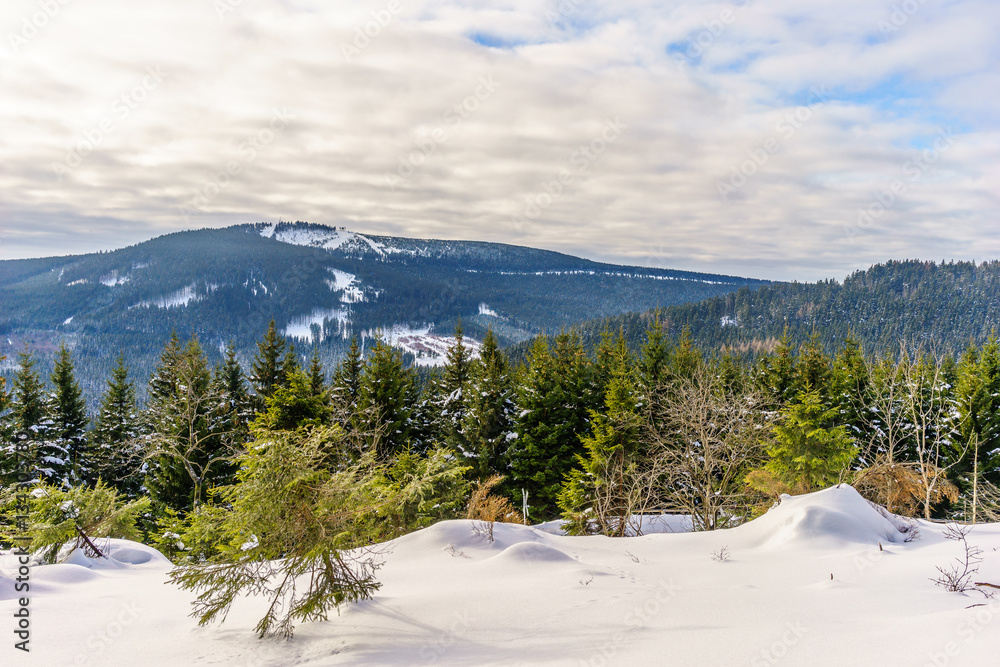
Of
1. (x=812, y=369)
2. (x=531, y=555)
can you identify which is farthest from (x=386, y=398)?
(x=812, y=369)

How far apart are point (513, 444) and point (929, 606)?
67.8ft

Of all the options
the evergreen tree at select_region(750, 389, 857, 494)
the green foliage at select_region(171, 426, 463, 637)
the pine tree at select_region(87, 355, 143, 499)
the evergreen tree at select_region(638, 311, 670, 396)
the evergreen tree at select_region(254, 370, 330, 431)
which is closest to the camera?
the green foliage at select_region(171, 426, 463, 637)

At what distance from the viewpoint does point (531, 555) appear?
8.12 meters

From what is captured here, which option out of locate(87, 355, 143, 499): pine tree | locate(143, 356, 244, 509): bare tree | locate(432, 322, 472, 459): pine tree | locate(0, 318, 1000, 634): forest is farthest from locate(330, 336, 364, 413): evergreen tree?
locate(87, 355, 143, 499): pine tree

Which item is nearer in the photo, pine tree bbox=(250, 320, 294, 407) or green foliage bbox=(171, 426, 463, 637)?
green foliage bbox=(171, 426, 463, 637)

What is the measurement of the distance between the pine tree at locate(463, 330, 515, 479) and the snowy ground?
16.8 meters

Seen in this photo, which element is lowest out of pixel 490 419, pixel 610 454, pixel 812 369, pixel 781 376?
pixel 610 454

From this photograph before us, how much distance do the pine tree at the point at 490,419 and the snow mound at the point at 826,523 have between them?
1689cm

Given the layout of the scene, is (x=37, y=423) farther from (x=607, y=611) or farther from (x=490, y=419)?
(x=607, y=611)

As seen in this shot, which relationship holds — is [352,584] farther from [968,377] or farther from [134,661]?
[968,377]

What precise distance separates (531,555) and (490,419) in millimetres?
17828

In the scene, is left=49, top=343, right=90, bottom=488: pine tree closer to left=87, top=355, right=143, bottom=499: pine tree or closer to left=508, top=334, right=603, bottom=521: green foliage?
left=87, top=355, right=143, bottom=499: pine tree

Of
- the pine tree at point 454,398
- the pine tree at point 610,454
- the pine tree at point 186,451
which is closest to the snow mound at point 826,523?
the pine tree at point 610,454

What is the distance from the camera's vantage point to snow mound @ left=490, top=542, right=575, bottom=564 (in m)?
8.03
